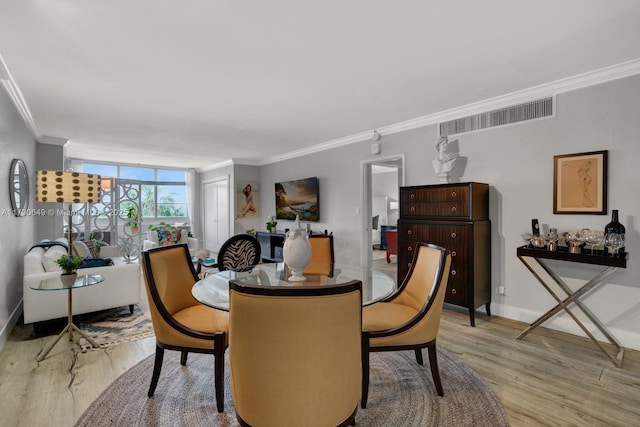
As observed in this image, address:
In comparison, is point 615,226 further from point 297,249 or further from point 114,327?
point 114,327

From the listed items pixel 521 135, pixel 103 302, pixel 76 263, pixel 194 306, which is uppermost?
pixel 521 135

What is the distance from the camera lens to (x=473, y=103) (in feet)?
12.0

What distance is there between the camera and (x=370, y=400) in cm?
206

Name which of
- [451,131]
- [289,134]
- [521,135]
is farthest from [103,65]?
[521,135]

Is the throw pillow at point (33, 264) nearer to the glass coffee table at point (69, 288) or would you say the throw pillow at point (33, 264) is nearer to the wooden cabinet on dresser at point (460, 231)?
the glass coffee table at point (69, 288)

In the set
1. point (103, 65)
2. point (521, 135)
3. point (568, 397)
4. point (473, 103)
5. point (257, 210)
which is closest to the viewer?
point (568, 397)

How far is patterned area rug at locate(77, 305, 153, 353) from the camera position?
9.70ft

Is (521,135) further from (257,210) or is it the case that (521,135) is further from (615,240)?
(257,210)

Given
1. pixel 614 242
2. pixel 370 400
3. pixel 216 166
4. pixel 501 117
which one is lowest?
pixel 370 400

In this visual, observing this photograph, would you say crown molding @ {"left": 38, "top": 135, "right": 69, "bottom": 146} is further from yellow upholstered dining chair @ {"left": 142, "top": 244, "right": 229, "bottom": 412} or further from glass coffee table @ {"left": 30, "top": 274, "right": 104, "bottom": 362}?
yellow upholstered dining chair @ {"left": 142, "top": 244, "right": 229, "bottom": 412}

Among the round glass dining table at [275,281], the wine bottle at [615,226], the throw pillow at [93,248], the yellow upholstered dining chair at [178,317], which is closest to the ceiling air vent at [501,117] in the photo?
the wine bottle at [615,226]

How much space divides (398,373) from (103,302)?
121 inches

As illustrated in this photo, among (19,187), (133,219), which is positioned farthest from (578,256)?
(133,219)

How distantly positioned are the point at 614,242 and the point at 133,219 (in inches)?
328
